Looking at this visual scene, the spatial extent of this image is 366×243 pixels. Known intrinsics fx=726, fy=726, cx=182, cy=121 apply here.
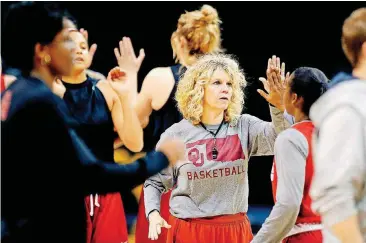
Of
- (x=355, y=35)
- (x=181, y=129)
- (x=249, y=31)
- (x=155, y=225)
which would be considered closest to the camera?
(x=355, y=35)

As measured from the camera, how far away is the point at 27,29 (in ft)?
7.11

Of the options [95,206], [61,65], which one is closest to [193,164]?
[95,206]

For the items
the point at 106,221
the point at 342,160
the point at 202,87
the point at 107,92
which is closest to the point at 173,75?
the point at 107,92

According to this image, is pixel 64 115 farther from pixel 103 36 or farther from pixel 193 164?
pixel 103 36

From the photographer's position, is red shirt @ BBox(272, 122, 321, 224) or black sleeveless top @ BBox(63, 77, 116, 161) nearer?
red shirt @ BBox(272, 122, 321, 224)

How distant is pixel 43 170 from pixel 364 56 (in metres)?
0.94

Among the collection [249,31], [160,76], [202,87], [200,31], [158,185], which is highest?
[249,31]

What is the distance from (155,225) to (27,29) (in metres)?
1.34

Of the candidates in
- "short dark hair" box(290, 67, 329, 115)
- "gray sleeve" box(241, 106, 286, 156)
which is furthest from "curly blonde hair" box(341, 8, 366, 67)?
"gray sleeve" box(241, 106, 286, 156)

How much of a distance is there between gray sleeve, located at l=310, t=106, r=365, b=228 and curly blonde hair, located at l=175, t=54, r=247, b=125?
159 centimetres

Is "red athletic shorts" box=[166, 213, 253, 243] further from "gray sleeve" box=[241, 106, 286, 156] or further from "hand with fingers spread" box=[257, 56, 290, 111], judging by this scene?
"hand with fingers spread" box=[257, 56, 290, 111]

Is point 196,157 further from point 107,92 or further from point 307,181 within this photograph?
point 107,92

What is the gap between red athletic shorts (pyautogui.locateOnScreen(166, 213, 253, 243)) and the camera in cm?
326

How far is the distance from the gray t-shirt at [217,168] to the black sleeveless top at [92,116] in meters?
0.41
